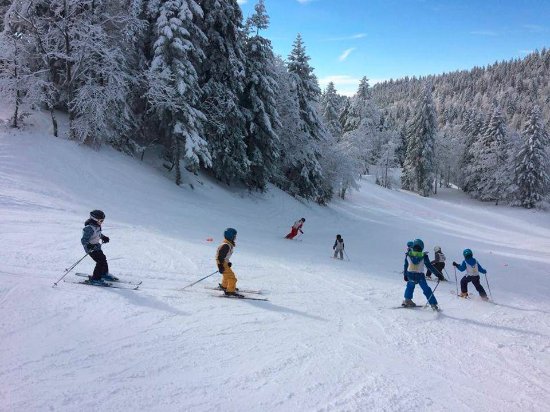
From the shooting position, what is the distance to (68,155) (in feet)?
63.4

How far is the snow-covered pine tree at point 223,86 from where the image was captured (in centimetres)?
2414

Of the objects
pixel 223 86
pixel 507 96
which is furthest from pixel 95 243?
pixel 507 96

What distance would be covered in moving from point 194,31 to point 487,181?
159 feet

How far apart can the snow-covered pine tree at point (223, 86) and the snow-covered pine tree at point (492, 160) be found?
42748mm

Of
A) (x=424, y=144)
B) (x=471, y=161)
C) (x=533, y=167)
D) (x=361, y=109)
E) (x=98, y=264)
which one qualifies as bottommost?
(x=98, y=264)

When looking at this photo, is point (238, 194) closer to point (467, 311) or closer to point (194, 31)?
point (194, 31)

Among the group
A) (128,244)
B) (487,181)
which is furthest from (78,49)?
(487,181)

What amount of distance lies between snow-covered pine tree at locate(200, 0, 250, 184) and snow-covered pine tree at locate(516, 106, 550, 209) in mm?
41819

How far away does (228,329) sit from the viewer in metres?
6.91

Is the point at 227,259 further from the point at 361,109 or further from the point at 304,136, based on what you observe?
the point at 361,109

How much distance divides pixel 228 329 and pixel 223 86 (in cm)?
2036

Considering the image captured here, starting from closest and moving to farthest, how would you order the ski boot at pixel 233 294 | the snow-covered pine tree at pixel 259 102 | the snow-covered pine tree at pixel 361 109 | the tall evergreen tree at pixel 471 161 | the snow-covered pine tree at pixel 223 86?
1. the ski boot at pixel 233 294
2. the snow-covered pine tree at pixel 223 86
3. the snow-covered pine tree at pixel 259 102
4. the tall evergreen tree at pixel 471 161
5. the snow-covered pine tree at pixel 361 109

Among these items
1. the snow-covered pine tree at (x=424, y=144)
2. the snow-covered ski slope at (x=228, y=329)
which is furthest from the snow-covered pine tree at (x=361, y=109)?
the snow-covered ski slope at (x=228, y=329)

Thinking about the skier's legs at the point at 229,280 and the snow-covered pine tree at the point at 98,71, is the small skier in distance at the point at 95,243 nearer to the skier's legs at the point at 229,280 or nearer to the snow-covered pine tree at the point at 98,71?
the skier's legs at the point at 229,280
